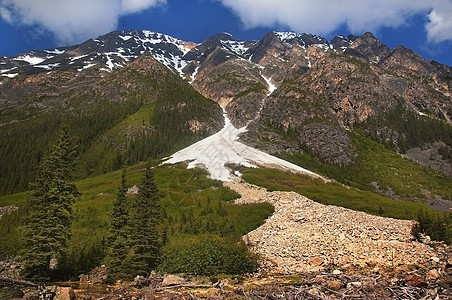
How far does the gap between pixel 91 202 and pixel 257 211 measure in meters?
32.1

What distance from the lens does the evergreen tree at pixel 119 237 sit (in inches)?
1117

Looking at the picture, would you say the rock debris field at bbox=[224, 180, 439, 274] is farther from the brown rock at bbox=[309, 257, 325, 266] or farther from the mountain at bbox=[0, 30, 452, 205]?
the mountain at bbox=[0, 30, 452, 205]

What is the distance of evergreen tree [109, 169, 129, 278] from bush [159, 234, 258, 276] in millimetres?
3701

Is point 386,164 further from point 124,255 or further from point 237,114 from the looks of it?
point 124,255

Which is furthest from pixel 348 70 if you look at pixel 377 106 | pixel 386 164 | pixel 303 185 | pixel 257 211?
pixel 257 211

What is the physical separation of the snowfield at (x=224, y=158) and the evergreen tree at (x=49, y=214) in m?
49.7

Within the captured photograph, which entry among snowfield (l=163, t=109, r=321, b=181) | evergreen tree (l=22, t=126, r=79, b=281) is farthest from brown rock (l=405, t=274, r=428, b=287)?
snowfield (l=163, t=109, r=321, b=181)

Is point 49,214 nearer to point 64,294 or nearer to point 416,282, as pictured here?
point 64,294

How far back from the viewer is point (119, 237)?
30531 mm

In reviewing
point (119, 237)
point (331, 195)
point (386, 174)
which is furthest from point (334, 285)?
point (386, 174)

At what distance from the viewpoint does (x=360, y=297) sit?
13.2 meters

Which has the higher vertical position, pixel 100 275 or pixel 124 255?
pixel 124 255

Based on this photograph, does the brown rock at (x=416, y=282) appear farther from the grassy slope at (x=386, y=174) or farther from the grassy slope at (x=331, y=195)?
the grassy slope at (x=386, y=174)

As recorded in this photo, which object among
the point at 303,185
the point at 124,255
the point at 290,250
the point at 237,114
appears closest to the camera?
the point at 124,255
